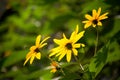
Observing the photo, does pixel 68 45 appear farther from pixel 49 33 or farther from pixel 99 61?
pixel 49 33

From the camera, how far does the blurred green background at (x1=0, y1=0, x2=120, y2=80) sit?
132 centimetres

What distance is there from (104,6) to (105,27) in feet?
1.06

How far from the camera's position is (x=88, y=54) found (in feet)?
6.26

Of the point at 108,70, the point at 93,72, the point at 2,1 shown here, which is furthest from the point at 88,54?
the point at 2,1

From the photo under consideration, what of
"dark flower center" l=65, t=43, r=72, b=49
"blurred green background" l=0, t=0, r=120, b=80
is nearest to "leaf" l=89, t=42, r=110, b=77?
"blurred green background" l=0, t=0, r=120, b=80

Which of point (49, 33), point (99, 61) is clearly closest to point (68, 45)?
point (99, 61)

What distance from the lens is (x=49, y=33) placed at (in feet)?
7.79

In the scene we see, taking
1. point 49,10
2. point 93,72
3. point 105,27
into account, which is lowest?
point 93,72

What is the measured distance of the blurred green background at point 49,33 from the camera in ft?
4.32

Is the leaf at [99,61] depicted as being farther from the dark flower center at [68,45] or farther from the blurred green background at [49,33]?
the dark flower center at [68,45]

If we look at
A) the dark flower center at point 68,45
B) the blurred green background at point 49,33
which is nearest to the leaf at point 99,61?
the blurred green background at point 49,33

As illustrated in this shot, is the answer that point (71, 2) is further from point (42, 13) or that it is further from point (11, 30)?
point (11, 30)

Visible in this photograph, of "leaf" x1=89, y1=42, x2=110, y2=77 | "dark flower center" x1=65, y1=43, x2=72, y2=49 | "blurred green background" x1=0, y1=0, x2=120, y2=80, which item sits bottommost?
"leaf" x1=89, y1=42, x2=110, y2=77

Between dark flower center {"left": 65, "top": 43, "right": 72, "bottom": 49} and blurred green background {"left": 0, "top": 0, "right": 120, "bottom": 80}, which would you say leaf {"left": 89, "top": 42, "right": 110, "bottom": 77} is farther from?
dark flower center {"left": 65, "top": 43, "right": 72, "bottom": 49}
